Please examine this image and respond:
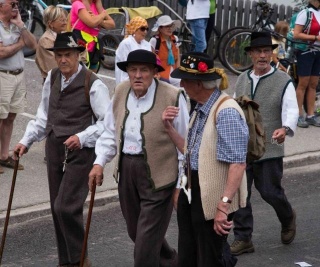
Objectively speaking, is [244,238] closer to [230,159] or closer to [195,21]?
[230,159]

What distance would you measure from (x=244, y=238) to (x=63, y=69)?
227cm

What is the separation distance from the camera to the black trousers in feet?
21.0

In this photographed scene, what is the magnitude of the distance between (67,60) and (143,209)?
141 cm

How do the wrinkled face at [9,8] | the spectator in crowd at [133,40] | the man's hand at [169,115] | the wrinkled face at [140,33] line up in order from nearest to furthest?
the man's hand at [169,115]
the wrinkled face at [9,8]
the spectator in crowd at [133,40]
the wrinkled face at [140,33]

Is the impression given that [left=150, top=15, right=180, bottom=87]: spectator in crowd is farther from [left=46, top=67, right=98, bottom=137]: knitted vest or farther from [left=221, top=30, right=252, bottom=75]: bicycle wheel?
[left=46, top=67, right=98, bottom=137]: knitted vest

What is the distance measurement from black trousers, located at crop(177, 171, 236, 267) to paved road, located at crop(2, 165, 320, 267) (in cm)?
161

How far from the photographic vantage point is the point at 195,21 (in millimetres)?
15398

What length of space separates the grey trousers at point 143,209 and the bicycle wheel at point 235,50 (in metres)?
9.60

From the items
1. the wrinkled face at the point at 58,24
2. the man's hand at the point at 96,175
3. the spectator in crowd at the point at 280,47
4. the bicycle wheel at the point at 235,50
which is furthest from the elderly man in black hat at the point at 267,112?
the bicycle wheel at the point at 235,50

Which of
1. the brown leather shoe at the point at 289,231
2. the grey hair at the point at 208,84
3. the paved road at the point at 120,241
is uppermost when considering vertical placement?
the grey hair at the point at 208,84

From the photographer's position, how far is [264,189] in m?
8.38

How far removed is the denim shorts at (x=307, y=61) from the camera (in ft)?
43.7

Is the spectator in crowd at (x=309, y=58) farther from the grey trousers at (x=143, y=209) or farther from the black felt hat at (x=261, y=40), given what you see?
the grey trousers at (x=143, y=209)

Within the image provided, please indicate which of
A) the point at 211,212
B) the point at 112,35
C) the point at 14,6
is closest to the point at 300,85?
the point at 112,35
